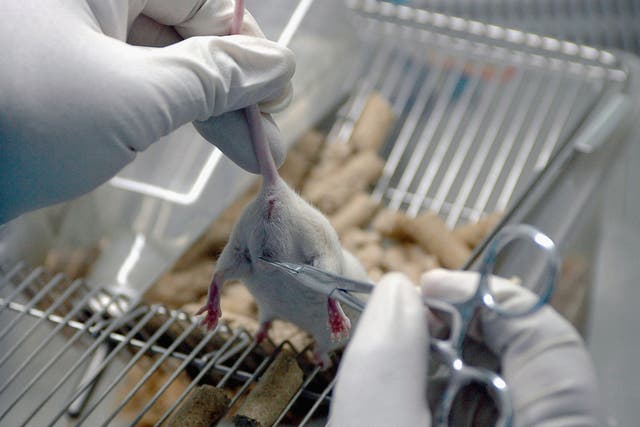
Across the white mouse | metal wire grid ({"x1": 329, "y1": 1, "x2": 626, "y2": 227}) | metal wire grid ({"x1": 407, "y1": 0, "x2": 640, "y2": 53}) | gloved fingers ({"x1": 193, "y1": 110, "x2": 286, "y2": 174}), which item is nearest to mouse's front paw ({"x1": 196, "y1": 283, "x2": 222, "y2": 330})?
the white mouse

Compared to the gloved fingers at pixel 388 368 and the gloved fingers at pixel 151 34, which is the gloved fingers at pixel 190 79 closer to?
the gloved fingers at pixel 151 34

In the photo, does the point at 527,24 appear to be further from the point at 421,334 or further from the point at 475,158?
the point at 421,334

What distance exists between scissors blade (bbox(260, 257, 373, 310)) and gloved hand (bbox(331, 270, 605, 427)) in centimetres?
5

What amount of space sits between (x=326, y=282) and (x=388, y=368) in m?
0.11

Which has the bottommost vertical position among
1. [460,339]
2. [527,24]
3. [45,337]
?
[527,24]

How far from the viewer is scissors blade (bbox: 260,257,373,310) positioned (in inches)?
18.6

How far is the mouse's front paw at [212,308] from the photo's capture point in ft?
1.87

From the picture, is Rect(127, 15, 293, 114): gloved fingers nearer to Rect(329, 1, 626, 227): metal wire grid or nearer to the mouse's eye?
the mouse's eye

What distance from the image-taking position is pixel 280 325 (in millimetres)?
646

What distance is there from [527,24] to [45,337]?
1.11 meters

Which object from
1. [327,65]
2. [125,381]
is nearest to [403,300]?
[125,381]

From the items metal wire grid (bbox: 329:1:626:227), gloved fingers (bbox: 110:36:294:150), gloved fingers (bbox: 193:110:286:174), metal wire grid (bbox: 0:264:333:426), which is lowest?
metal wire grid (bbox: 329:1:626:227)

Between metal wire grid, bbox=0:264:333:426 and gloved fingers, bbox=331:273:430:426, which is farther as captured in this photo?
metal wire grid, bbox=0:264:333:426

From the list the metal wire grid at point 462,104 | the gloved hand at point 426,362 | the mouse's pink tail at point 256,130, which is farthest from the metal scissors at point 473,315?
the metal wire grid at point 462,104
